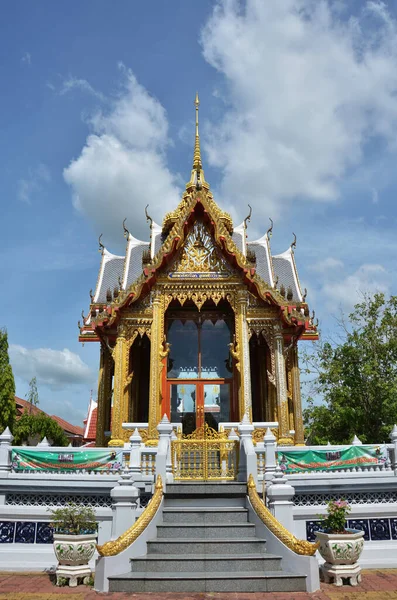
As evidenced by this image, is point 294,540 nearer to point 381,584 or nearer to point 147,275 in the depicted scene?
point 381,584

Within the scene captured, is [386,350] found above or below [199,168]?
below

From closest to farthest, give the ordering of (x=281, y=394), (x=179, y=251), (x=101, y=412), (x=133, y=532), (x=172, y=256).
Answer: (x=133, y=532) → (x=281, y=394) → (x=172, y=256) → (x=179, y=251) → (x=101, y=412)

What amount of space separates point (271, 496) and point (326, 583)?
141cm

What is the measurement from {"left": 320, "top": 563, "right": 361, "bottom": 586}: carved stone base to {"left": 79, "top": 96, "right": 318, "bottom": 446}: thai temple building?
4.96 m

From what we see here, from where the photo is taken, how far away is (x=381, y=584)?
702 cm

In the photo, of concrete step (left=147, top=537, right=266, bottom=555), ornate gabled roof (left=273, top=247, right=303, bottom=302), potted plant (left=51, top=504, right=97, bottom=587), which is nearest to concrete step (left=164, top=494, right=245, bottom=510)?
concrete step (left=147, top=537, right=266, bottom=555)

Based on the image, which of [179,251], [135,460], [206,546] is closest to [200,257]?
[179,251]

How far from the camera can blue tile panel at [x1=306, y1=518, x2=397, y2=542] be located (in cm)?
842

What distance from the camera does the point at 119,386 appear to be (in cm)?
1264

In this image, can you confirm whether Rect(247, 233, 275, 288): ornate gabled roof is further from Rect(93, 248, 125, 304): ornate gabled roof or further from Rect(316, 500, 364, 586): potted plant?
Rect(316, 500, 364, 586): potted plant

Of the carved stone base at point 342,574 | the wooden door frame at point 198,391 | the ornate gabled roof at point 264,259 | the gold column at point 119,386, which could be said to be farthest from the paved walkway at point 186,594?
the ornate gabled roof at point 264,259

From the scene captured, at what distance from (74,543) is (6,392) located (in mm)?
21037

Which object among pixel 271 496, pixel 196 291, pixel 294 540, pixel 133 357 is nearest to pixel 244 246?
pixel 196 291

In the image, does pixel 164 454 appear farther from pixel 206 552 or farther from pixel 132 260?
pixel 132 260
